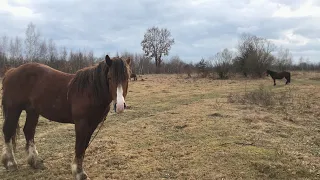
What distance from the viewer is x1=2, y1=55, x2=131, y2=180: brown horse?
418cm

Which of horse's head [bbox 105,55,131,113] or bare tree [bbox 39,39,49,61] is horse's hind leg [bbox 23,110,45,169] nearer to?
horse's head [bbox 105,55,131,113]

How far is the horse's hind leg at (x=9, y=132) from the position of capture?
530cm

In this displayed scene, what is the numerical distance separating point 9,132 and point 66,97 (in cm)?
142

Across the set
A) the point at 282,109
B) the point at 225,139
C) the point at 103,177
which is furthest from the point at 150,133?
the point at 282,109

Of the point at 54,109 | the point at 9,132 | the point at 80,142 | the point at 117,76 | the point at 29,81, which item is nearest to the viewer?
the point at 117,76

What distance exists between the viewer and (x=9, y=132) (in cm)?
533

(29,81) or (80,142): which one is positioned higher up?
(29,81)

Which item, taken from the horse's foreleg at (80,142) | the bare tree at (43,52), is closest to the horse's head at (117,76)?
the horse's foreleg at (80,142)

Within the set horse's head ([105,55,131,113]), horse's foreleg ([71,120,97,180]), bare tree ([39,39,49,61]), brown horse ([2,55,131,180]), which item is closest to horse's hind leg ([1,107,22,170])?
brown horse ([2,55,131,180])

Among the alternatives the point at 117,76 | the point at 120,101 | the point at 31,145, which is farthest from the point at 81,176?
the point at 117,76

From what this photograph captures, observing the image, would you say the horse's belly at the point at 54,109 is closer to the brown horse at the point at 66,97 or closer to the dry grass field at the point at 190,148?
the brown horse at the point at 66,97

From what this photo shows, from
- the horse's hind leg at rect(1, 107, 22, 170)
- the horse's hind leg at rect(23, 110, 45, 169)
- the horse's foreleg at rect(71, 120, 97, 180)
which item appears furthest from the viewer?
the horse's hind leg at rect(23, 110, 45, 169)

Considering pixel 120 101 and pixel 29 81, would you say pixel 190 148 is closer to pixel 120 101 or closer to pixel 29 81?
pixel 120 101

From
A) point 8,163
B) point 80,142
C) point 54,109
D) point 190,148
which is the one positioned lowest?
point 190,148
